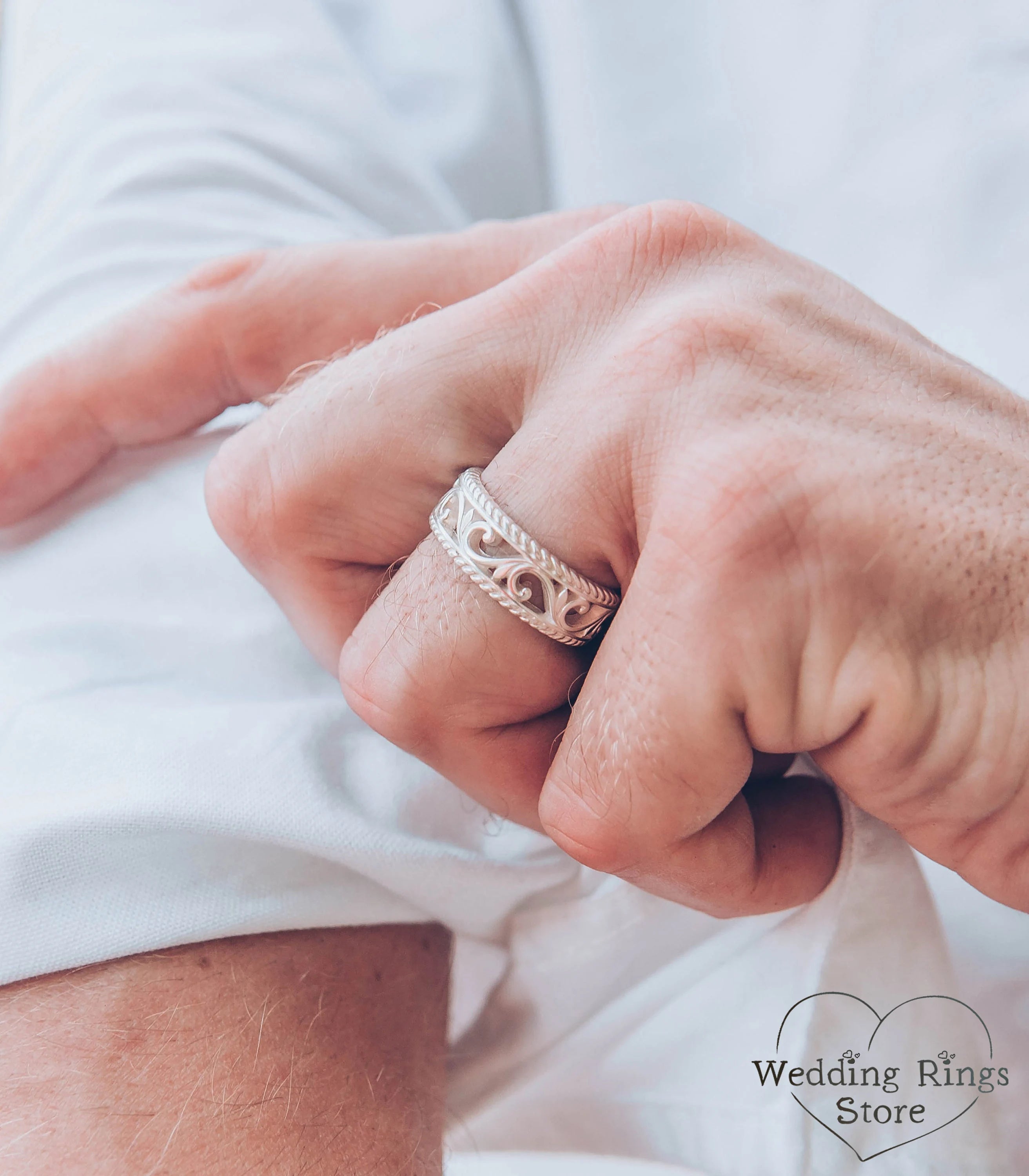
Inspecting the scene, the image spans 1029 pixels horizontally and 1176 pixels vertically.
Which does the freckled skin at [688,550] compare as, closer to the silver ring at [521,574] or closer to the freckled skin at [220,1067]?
the silver ring at [521,574]

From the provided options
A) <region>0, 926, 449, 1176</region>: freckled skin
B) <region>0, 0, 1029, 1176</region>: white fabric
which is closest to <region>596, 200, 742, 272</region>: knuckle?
<region>0, 0, 1029, 1176</region>: white fabric

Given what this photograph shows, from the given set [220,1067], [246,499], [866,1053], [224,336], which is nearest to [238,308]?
[224,336]

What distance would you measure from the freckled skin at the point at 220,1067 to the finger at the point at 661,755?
0.31m

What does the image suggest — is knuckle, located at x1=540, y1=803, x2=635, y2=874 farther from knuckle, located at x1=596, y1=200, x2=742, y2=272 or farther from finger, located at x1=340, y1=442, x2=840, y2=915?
knuckle, located at x1=596, y1=200, x2=742, y2=272

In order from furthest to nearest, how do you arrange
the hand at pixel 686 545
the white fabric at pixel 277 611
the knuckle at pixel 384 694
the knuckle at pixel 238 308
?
the knuckle at pixel 238 308, the white fabric at pixel 277 611, the knuckle at pixel 384 694, the hand at pixel 686 545

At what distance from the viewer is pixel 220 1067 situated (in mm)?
724

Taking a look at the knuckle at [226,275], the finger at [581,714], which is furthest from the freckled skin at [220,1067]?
the knuckle at [226,275]

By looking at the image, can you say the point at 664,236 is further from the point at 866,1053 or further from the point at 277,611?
the point at 866,1053

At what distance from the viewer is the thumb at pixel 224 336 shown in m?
0.88

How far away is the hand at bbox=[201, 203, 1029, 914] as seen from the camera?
1.80 ft

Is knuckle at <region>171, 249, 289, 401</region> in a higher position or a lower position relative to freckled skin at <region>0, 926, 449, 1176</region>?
higher

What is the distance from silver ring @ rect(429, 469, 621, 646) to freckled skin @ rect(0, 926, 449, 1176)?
15.8 inches

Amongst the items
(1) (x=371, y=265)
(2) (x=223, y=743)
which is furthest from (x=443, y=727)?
(1) (x=371, y=265)

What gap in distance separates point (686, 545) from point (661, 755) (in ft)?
0.43
